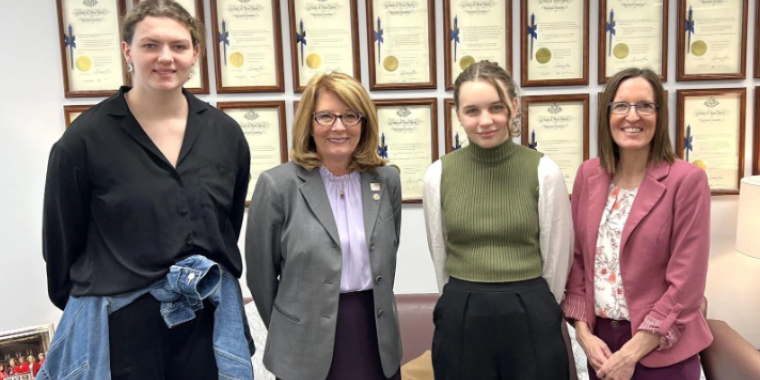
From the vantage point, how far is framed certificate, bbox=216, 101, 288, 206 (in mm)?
2605

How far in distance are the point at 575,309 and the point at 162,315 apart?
124cm

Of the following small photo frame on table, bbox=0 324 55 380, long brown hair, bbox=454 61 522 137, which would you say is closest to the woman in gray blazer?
long brown hair, bbox=454 61 522 137

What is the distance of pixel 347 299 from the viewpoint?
1.51m

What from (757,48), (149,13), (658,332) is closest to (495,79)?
(658,332)

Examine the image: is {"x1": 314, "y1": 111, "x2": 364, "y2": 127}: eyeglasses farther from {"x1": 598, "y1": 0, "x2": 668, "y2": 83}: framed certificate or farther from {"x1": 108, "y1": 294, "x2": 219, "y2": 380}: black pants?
{"x1": 598, "y1": 0, "x2": 668, "y2": 83}: framed certificate

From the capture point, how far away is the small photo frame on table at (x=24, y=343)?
2.35 m

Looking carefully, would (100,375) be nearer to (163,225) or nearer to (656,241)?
(163,225)

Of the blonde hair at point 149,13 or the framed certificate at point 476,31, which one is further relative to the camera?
the framed certificate at point 476,31

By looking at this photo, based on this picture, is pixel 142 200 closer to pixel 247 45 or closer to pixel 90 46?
pixel 247 45

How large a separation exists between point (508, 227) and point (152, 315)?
1.02m

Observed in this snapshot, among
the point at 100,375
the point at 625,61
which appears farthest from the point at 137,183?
the point at 625,61

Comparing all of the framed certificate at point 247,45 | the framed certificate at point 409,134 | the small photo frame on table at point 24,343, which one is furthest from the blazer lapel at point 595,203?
the small photo frame on table at point 24,343

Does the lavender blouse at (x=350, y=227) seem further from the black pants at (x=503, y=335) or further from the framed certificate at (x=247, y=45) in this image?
the framed certificate at (x=247, y=45)

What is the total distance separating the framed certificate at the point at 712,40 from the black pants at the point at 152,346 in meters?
2.46
